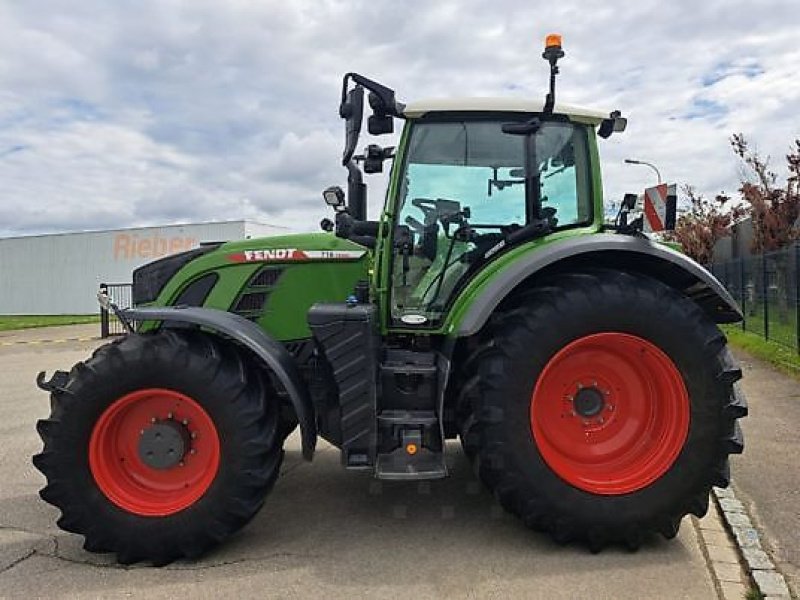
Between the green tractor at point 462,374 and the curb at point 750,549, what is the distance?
325 mm

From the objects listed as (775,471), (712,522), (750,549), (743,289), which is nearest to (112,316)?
(743,289)

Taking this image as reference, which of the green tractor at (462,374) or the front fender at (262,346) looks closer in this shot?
the green tractor at (462,374)

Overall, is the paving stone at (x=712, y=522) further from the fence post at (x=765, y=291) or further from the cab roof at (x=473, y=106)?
the fence post at (x=765, y=291)

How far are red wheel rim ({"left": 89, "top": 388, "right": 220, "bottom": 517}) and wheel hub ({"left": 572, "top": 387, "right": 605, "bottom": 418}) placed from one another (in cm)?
204

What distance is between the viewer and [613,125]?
480 cm

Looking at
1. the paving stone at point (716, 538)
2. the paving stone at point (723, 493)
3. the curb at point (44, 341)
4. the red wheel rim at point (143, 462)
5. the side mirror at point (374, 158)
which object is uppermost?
the side mirror at point (374, 158)

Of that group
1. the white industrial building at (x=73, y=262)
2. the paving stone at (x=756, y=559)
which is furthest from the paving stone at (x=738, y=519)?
the white industrial building at (x=73, y=262)

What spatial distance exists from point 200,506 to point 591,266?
260 centimetres

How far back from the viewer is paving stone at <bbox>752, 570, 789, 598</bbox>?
3.50m

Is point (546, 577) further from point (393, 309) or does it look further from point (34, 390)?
point (34, 390)

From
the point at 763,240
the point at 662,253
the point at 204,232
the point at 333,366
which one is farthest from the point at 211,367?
the point at 204,232

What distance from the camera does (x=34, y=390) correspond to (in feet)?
35.9

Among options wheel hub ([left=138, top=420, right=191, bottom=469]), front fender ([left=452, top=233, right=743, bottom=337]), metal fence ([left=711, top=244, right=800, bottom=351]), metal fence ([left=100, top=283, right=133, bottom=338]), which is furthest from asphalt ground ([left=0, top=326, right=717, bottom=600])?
metal fence ([left=100, top=283, right=133, bottom=338])

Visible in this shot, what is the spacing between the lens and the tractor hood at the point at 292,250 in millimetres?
4934
